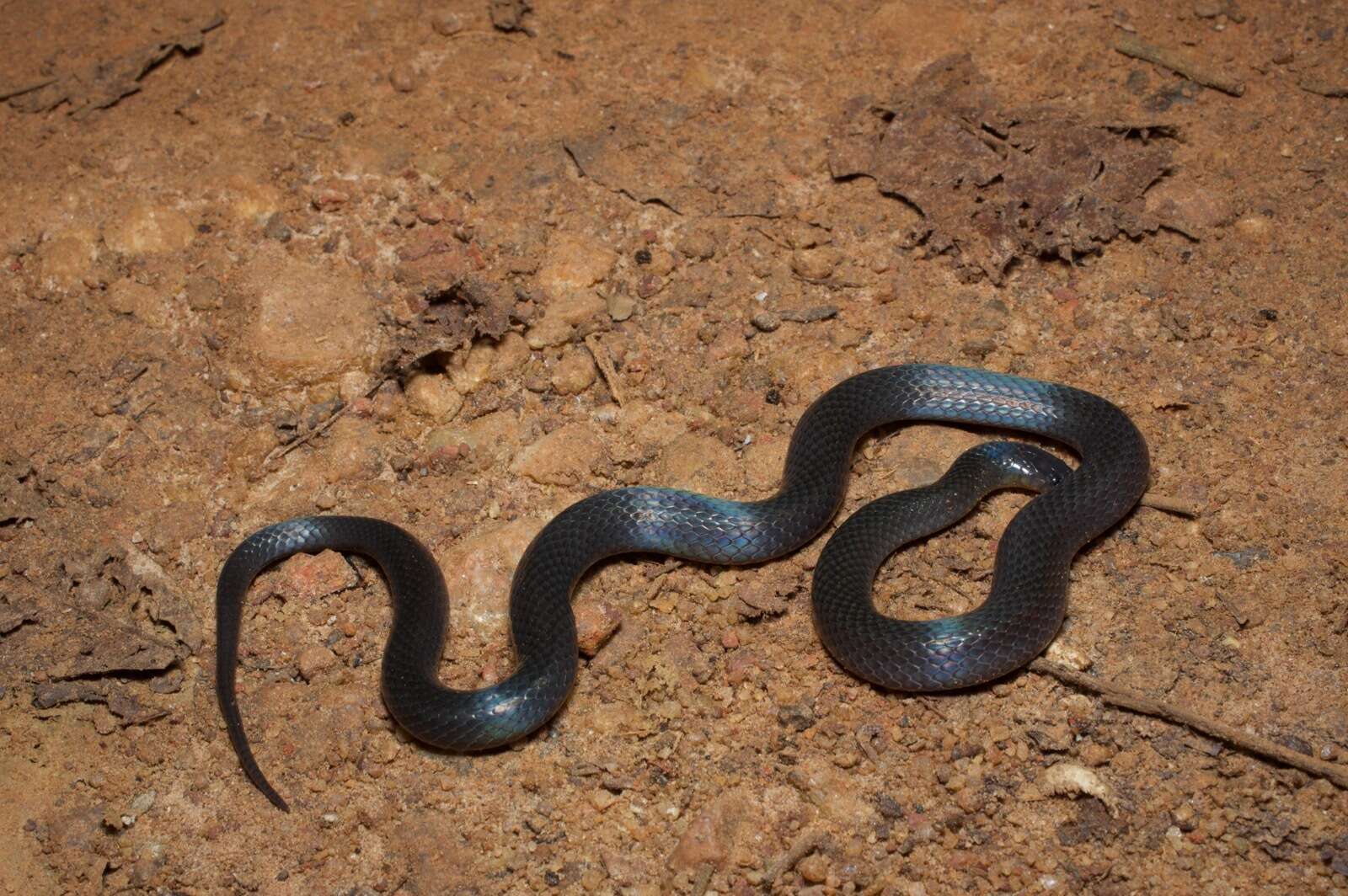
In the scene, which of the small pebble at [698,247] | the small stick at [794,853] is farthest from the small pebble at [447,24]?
the small stick at [794,853]

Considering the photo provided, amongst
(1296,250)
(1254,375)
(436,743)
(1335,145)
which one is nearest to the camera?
(436,743)

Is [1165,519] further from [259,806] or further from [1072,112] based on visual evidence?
[259,806]

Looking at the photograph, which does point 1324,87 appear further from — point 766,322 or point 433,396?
point 433,396

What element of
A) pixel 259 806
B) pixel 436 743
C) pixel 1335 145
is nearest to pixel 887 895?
pixel 436 743

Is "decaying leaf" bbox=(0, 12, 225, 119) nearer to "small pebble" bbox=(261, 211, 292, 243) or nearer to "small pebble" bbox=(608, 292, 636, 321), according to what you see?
"small pebble" bbox=(261, 211, 292, 243)

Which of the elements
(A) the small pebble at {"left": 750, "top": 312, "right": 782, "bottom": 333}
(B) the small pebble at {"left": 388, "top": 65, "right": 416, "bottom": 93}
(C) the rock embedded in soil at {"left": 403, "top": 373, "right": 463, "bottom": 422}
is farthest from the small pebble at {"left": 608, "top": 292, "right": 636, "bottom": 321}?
(B) the small pebble at {"left": 388, "top": 65, "right": 416, "bottom": 93}

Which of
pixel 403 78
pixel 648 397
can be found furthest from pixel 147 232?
pixel 648 397
